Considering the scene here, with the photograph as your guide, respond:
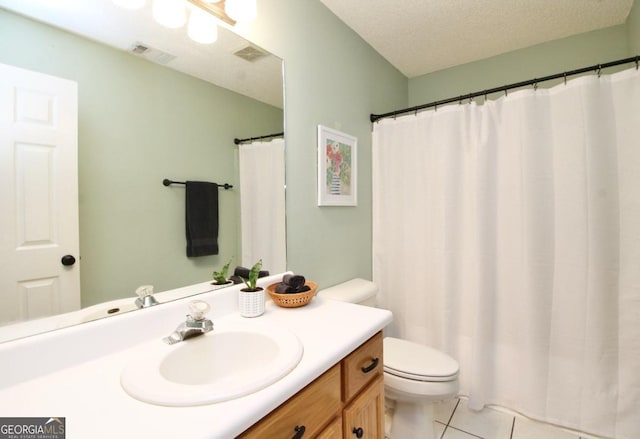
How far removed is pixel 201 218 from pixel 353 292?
0.93m

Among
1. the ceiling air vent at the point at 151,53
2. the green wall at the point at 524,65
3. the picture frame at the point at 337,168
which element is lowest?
the picture frame at the point at 337,168

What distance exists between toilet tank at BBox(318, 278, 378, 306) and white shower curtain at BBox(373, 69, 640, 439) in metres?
0.32

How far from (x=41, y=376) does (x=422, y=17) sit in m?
2.31

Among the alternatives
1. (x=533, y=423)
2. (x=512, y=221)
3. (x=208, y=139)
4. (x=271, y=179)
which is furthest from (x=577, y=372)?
(x=208, y=139)

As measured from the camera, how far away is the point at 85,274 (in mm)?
825

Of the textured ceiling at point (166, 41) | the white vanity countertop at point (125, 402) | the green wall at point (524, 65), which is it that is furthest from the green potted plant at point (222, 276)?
the green wall at point (524, 65)

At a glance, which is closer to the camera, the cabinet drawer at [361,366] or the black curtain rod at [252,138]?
the cabinet drawer at [361,366]

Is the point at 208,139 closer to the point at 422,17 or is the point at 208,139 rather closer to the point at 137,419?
the point at 137,419

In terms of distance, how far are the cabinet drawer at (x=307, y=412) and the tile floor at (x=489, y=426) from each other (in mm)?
1116

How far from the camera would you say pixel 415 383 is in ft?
4.33

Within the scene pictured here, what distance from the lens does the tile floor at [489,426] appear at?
4.93 feet

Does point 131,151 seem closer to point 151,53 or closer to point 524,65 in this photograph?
point 151,53

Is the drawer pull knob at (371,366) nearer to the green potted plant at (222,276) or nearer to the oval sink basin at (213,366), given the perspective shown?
the oval sink basin at (213,366)

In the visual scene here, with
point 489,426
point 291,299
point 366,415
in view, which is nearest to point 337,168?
point 291,299
